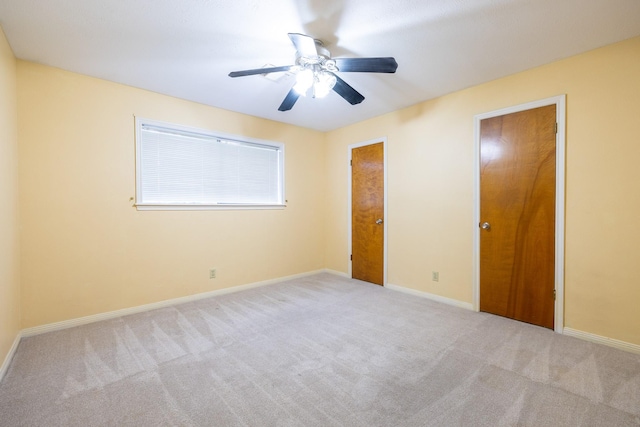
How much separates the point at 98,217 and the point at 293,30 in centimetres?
259

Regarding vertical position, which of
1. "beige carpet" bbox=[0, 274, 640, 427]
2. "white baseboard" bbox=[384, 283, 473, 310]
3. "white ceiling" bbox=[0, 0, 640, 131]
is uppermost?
"white ceiling" bbox=[0, 0, 640, 131]

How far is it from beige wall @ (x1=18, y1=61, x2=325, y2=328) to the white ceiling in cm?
30

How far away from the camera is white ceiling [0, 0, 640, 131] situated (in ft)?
5.96

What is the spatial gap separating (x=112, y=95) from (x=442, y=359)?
12.9 feet

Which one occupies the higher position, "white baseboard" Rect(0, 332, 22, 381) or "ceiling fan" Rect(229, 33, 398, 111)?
"ceiling fan" Rect(229, 33, 398, 111)

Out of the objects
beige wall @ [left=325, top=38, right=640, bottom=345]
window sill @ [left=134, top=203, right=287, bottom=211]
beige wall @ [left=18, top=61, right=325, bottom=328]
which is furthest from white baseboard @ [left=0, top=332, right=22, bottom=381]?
beige wall @ [left=325, top=38, right=640, bottom=345]

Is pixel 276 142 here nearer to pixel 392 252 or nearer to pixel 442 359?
pixel 392 252

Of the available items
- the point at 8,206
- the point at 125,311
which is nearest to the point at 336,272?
the point at 125,311

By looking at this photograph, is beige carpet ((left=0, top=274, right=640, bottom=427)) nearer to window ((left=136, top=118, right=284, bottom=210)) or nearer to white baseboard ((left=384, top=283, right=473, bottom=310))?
white baseboard ((left=384, top=283, right=473, bottom=310))

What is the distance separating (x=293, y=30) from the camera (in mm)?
2072

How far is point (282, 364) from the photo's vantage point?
201 cm

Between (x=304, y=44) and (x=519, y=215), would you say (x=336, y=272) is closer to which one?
(x=519, y=215)

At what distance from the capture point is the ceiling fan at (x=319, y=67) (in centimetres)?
192

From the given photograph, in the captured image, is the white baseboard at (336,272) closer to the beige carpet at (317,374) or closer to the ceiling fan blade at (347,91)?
the beige carpet at (317,374)
